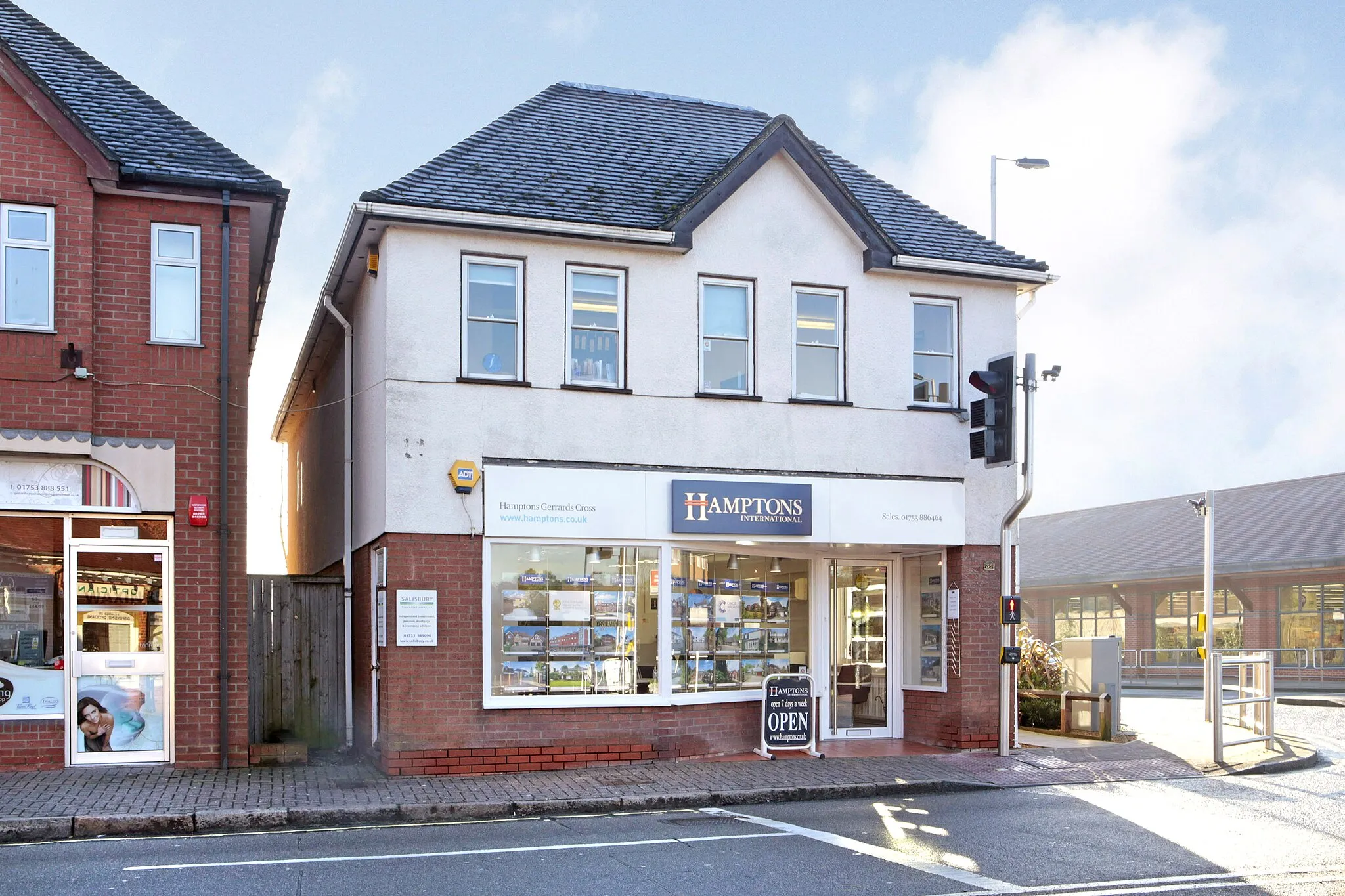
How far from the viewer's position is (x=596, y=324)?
1570 cm

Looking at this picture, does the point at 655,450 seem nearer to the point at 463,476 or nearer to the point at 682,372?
the point at 682,372

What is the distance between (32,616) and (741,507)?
26.1ft

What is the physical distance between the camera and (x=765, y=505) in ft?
52.3

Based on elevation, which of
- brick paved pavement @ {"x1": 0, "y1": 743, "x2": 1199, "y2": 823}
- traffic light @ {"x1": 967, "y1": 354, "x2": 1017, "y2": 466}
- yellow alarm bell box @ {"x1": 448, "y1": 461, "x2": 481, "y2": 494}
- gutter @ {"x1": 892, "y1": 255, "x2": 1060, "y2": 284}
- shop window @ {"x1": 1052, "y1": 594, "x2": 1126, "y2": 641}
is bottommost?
shop window @ {"x1": 1052, "y1": 594, "x2": 1126, "y2": 641}

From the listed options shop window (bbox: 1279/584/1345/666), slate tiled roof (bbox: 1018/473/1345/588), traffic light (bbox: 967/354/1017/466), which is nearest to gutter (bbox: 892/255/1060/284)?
traffic light (bbox: 967/354/1017/466)

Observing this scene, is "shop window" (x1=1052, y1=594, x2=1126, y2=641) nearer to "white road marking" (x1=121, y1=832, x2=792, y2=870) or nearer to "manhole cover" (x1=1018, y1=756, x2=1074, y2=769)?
"manhole cover" (x1=1018, y1=756, x2=1074, y2=769)

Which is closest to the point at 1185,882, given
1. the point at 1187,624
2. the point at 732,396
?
the point at 732,396

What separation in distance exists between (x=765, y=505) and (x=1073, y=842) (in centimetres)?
628

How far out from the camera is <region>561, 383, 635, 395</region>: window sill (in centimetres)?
1535

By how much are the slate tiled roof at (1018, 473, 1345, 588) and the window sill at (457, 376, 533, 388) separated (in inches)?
949

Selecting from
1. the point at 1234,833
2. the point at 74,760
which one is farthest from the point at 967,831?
the point at 74,760

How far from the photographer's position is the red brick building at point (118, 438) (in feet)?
46.3

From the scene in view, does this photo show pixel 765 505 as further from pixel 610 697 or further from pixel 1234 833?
pixel 1234 833

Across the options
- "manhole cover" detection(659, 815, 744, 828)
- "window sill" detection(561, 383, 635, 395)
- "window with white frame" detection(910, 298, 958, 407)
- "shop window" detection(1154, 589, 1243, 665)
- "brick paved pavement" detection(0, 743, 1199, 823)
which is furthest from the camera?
"shop window" detection(1154, 589, 1243, 665)
